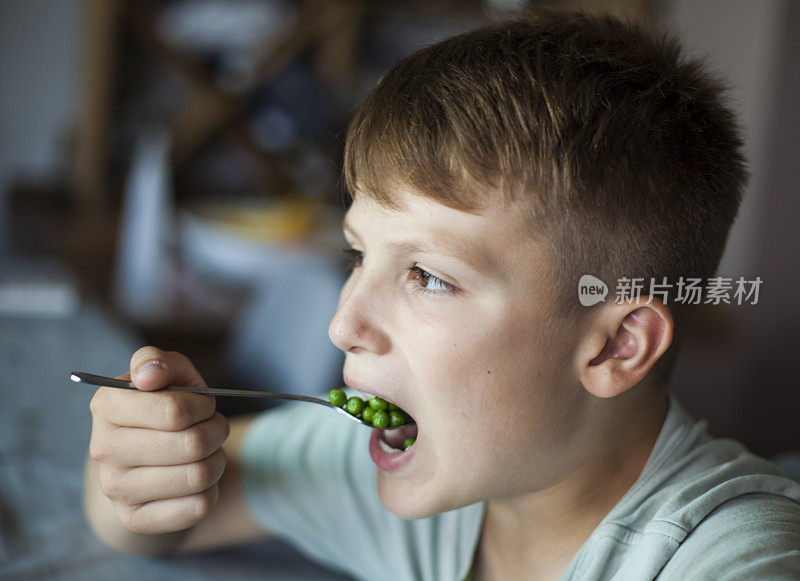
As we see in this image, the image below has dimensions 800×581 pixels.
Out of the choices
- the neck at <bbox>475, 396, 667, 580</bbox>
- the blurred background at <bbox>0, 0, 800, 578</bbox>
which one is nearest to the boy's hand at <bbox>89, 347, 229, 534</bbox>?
the neck at <bbox>475, 396, 667, 580</bbox>

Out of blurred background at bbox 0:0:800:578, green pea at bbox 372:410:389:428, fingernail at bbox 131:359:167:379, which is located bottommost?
green pea at bbox 372:410:389:428

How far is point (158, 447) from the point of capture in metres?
0.68

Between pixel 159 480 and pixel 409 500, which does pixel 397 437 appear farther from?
pixel 159 480

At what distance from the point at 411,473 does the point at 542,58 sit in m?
0.42

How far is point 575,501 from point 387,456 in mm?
200

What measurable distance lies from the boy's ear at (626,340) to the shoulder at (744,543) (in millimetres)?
139

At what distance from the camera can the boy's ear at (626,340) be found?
71cm

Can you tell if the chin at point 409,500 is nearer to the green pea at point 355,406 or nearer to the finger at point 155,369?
the green pea at point 355,406

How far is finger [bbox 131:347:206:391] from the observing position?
2.12ft

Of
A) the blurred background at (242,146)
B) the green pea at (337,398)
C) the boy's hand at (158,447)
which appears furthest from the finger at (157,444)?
the blurred background at (242,146)

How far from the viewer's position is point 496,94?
679 millimetres

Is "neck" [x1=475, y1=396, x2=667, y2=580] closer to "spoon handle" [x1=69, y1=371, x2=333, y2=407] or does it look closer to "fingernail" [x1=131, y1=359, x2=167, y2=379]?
"spoon handle" [x1=69, y1=371, x2=333, y2=407]

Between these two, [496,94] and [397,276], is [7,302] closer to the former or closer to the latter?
[397,276]

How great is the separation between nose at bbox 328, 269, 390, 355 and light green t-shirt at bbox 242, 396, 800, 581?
0.84ft
